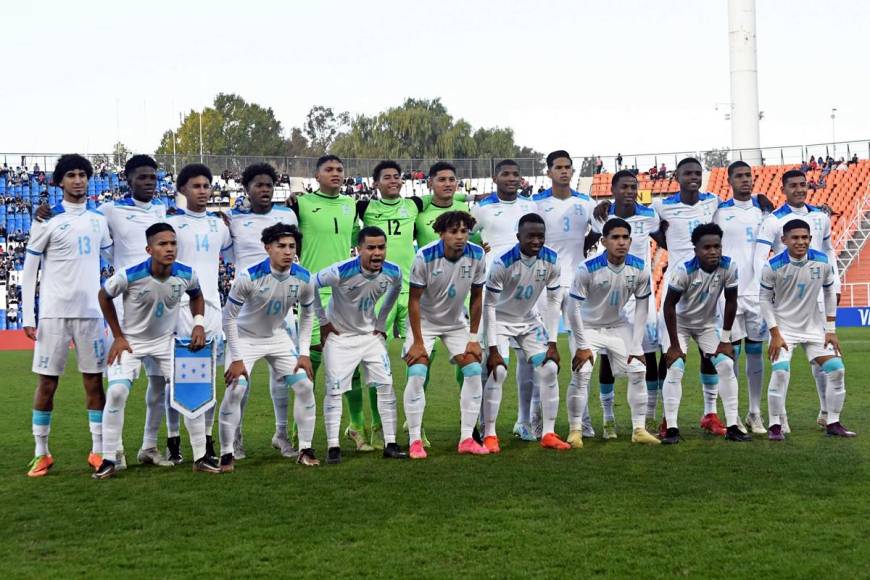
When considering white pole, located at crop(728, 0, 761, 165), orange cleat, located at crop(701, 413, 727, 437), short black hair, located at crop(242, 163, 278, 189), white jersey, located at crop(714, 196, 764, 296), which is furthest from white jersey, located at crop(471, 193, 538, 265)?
white pole, located at crop(728, 0, 761, 165)

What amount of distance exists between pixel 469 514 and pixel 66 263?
13.1ft

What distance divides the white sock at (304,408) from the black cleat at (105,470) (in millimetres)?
1446

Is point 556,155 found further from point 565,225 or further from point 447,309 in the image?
point 447,309

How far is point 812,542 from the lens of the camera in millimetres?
5723

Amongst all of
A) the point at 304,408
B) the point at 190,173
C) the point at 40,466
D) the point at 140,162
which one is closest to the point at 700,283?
the point at 304,408

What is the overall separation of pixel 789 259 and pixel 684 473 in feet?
9.11

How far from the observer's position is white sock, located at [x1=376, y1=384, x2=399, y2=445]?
8.79m

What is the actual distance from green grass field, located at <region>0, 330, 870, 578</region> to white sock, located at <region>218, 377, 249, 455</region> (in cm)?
25

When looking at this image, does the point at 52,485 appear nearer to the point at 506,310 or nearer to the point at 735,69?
the point at 506,310

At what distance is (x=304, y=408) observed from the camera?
27.8 ft

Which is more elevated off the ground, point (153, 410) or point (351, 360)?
point (351, 360)

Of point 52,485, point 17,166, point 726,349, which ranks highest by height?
point 17,166

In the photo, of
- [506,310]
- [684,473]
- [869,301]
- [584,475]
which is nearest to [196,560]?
[584,475]

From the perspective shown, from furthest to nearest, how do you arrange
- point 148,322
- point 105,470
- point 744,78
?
point 744,78 → point 148,322 → point 105,470
